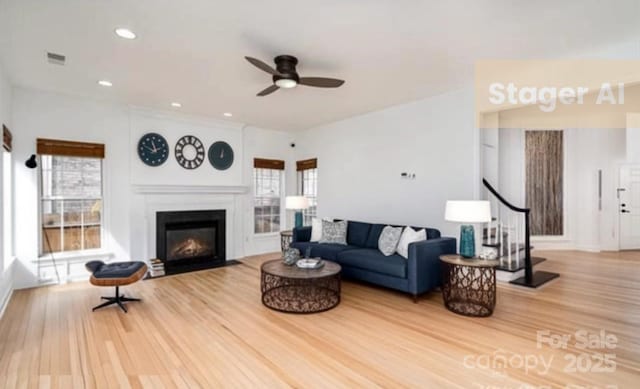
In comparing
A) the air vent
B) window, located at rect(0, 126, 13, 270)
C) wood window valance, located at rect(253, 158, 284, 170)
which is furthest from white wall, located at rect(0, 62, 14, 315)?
wood window valance, located at rect(253, 158, 284, 170)

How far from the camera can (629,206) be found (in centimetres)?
688

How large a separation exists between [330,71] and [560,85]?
2714 millimetres

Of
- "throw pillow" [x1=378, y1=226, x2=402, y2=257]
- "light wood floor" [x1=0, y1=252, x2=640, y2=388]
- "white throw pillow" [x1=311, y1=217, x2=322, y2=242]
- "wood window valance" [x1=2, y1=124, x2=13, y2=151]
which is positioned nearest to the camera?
"light wood floor" [x1=0, y1=252, x2=640, y2=388]

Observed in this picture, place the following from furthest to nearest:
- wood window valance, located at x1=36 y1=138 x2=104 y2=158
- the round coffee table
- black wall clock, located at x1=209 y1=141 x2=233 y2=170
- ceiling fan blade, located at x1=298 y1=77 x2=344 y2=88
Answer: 1. black wall clock, located at x1=209 y1=141 x2=233 y2=170
2. wood window valance, located at x1=36 y1=138 x2=104 y2=158
3. the round coffee table
4. ceiling fan blade, located at x1=298 y1=77 x2=344 y2=88

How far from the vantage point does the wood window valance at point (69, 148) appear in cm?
450

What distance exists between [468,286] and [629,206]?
19.8 ft

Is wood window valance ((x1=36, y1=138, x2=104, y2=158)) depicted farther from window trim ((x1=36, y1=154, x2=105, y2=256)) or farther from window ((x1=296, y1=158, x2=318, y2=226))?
window ((x1=296, y1=158, x2=318, y2=226))

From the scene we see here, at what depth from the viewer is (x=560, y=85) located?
372 centimetres

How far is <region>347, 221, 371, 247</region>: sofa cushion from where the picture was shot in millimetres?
5102

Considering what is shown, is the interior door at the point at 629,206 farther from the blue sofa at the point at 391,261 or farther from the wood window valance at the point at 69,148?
the wood window valance at the point at 69,148

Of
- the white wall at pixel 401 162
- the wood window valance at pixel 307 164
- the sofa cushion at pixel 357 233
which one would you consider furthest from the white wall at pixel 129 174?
the sofa cushion at pixel 357 233

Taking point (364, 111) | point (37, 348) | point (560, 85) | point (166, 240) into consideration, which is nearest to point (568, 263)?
point (560, 85)

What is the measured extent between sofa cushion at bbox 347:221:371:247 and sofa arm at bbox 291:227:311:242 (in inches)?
30.2

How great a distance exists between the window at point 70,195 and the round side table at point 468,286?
519 cm
